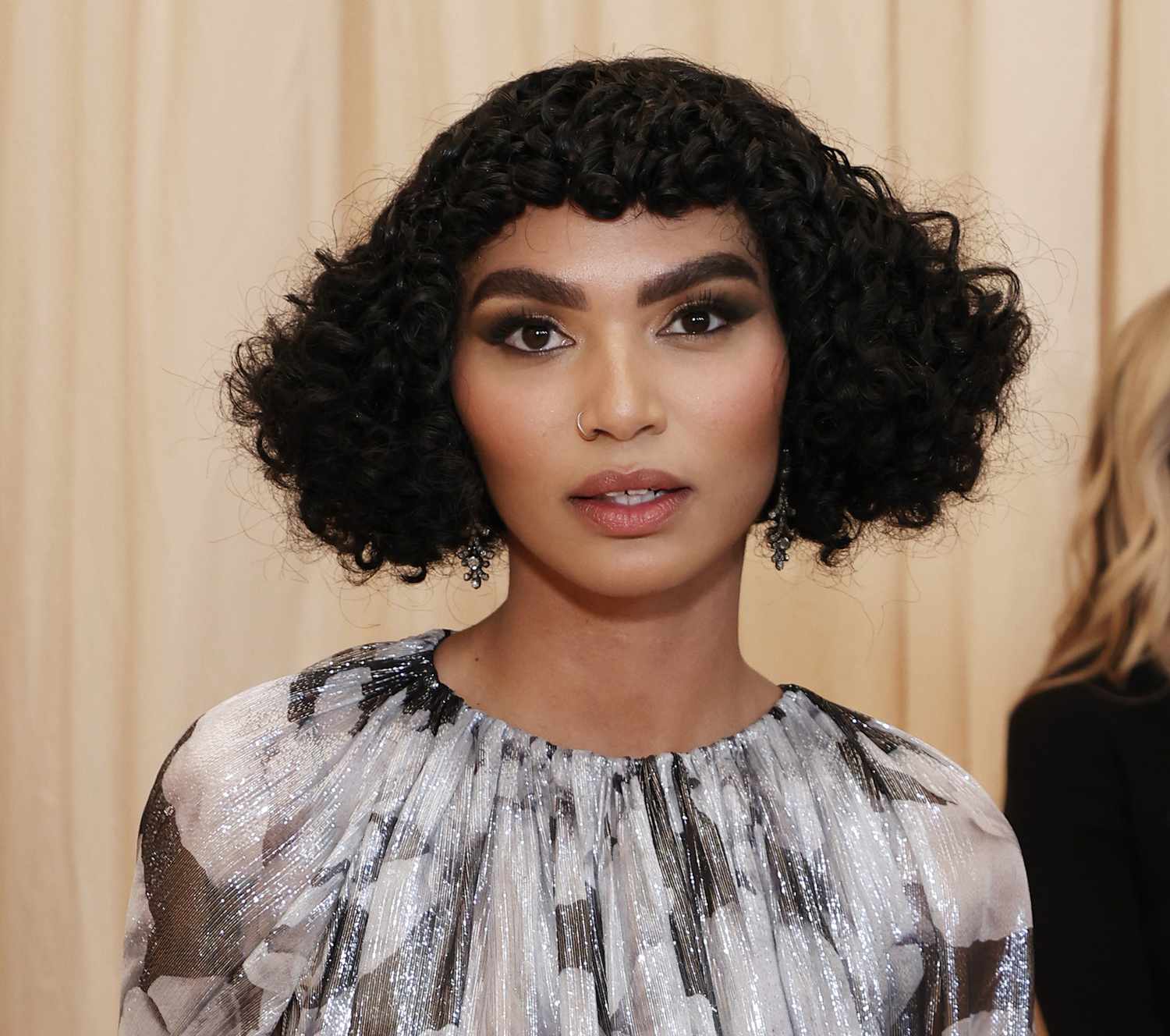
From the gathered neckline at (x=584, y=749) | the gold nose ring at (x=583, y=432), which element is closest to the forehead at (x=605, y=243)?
the gold nose ring at (x=583, y=432)

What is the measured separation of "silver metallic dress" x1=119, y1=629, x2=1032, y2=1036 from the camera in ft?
4.13

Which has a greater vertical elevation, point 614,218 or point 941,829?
point 614,218

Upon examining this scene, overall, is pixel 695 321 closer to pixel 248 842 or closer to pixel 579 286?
pixel 579 286

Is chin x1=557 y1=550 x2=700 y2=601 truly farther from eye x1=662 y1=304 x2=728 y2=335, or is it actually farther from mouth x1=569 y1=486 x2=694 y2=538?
eye x1=662 y1=304 x2=728 y2=335

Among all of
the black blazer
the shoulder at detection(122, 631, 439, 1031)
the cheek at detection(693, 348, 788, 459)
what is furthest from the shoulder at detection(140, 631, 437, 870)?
the black blazer

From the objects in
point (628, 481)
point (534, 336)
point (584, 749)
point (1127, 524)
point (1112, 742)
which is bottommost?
point (1112, 742)

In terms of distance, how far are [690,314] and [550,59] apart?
3.91ft

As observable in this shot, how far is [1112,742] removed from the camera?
72.7 inches

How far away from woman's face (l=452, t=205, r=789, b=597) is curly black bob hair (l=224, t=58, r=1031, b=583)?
1.3 inches

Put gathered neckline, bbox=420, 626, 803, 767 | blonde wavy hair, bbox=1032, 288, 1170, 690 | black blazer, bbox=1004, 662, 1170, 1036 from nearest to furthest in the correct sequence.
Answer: gathered neckline, bbox=420, 626, 803, 767
black blazer, bbox=1004, 662, 1170, 1036
blonde wavy hair, bbox=1032, 288, 1170, 690

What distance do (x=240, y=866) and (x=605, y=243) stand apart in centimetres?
59

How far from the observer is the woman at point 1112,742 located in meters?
1.78

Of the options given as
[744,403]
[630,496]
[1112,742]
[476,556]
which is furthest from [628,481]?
[1112,742]

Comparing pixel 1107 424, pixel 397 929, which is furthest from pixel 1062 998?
pixel 397 929
